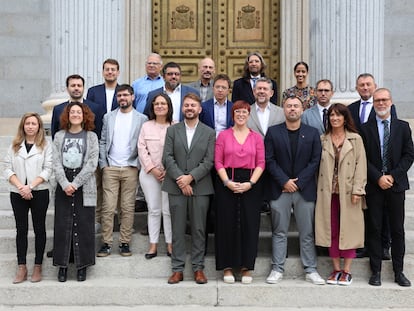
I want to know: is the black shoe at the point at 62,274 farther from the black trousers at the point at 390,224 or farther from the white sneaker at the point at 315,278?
the black trousers at the point at 390,224

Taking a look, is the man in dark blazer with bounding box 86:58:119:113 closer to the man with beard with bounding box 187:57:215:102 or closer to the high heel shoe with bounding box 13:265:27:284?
the man with beard with bounding box 187:57:215:102

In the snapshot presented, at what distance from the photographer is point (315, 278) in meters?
6.19

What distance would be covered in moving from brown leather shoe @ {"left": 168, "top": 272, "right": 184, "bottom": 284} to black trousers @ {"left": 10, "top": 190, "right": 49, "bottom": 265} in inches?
53.7

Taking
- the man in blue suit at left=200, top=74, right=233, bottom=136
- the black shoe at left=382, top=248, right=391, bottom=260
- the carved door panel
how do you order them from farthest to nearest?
the carved door panel < the man in blue suit at left=200, top=74, right=233, bottom=136 < the black shoe at left=382, top=248, right=391, bottom=260

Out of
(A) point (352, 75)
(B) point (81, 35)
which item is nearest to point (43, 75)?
(B) point (81, 35)

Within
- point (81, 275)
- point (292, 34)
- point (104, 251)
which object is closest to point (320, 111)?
point (104, 251)

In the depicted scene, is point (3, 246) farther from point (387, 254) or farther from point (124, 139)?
point (387, 254)

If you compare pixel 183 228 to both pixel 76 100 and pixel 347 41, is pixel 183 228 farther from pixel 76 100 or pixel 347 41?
pixel 347 41

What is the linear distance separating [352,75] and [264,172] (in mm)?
2897

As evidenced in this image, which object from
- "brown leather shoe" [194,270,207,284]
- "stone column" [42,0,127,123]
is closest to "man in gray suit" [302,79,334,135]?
"brown leather shoe" [194,270,207,284]

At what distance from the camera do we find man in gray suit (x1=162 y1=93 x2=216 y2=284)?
6.27 meters

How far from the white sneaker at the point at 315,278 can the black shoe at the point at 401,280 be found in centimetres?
75

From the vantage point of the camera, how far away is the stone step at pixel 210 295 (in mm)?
6020

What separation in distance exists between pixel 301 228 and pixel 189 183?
49.2 inches
